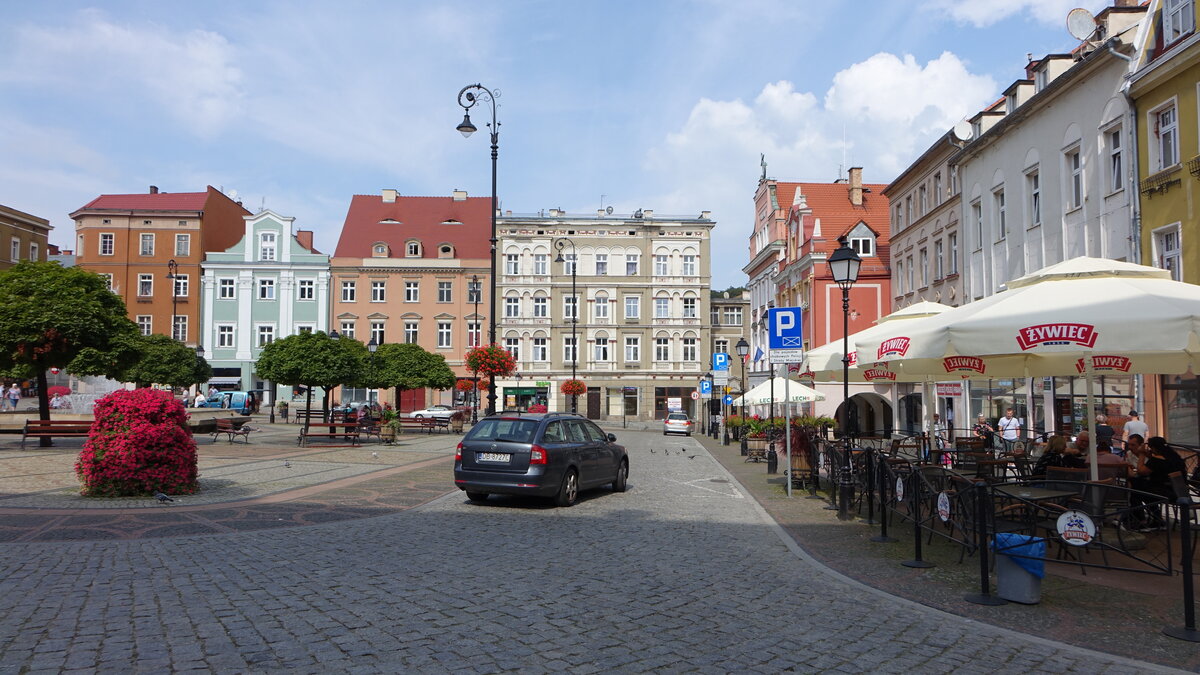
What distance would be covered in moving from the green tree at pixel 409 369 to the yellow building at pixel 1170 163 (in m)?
30.1

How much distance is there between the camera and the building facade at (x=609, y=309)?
61594 mm

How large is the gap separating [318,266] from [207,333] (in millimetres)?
9396

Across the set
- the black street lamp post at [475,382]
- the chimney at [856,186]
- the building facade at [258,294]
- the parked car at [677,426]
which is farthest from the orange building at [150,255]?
the chimney at [856,186]

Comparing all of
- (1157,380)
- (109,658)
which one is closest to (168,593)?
(109,658)

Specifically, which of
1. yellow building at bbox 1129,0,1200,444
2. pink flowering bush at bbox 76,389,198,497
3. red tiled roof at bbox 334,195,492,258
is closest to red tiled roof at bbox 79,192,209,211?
red tiled roof at bbox 334,195,492,258

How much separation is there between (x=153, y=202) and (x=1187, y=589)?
6794cm

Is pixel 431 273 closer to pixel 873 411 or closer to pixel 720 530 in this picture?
pixel 873 411

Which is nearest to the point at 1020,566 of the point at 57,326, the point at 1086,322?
the point at 1086,322

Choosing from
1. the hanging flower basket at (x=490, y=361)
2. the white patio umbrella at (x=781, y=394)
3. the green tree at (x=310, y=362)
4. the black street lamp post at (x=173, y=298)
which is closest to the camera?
the hanging flower basket at (x=490, y=361)

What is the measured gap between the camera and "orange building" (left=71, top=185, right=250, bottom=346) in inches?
2345

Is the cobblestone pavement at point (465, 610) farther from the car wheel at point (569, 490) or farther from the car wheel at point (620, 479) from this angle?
the car wheel at point (620, 479)

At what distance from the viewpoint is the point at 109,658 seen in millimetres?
5043

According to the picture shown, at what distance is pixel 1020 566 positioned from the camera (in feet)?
22.4

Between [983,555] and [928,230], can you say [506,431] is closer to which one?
[983,555]
